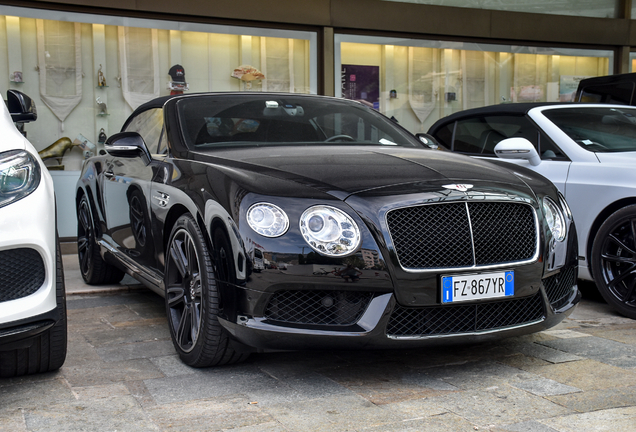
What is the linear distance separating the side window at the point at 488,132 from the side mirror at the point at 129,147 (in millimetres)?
2967

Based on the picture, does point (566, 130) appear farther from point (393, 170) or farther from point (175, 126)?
point (175, 126)

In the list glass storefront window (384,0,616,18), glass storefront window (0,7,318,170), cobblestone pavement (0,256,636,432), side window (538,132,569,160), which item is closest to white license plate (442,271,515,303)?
cobblestone pavement (0,256,636,432)

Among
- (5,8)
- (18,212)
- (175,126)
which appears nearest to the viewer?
(18,212)

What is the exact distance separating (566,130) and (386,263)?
304 centimetres

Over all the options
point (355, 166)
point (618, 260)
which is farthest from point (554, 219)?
point (618, 260)

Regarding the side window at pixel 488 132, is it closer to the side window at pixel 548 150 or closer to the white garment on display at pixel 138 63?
the side window at pixel 548 150

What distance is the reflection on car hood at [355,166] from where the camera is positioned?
328cm

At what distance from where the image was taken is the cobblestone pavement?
280 cm

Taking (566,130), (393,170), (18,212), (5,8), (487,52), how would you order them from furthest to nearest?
(487,52) → (5,8) → (566,130) → (393,170) → (18,212)

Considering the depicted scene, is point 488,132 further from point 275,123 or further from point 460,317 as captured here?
point 460,317

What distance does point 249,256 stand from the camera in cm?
308

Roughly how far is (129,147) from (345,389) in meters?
2.01

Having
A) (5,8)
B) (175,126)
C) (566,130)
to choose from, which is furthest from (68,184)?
(566,130)

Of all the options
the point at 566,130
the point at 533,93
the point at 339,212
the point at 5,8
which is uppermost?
the point at 5,8
